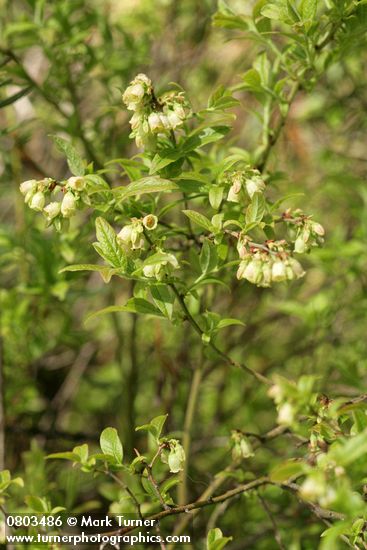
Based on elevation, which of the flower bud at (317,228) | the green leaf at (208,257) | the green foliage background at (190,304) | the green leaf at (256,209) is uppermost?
the green leaf at (256,209)

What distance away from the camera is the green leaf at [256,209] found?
1.31 metres

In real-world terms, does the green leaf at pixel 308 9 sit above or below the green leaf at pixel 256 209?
above

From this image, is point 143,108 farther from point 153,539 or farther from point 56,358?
point 56,358

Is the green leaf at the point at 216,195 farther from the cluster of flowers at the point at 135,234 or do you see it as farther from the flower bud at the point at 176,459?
the flower bud at the point at 176,459

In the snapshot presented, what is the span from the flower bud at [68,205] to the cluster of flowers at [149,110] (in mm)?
188

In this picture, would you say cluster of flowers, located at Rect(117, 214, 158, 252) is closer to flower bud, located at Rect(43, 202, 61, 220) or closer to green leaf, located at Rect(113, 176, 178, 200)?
green leaf, located at Rect(113, 176, 178, 200)

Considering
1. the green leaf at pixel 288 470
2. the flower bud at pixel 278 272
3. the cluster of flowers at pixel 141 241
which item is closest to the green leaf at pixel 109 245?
the cluster of flowers at pixel 141 241

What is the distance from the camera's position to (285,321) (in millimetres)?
4012

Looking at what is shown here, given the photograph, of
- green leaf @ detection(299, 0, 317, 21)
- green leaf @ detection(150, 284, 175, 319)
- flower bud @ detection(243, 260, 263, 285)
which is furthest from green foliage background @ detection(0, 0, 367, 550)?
flower bud @ detection(243, 260, 263, 285)

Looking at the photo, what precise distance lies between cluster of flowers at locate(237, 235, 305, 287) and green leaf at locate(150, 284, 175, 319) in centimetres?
19

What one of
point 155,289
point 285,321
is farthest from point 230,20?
point 285,321

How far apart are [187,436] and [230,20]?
4.17 feet

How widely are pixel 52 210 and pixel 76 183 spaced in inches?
3.9

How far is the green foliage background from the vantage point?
175 cm
